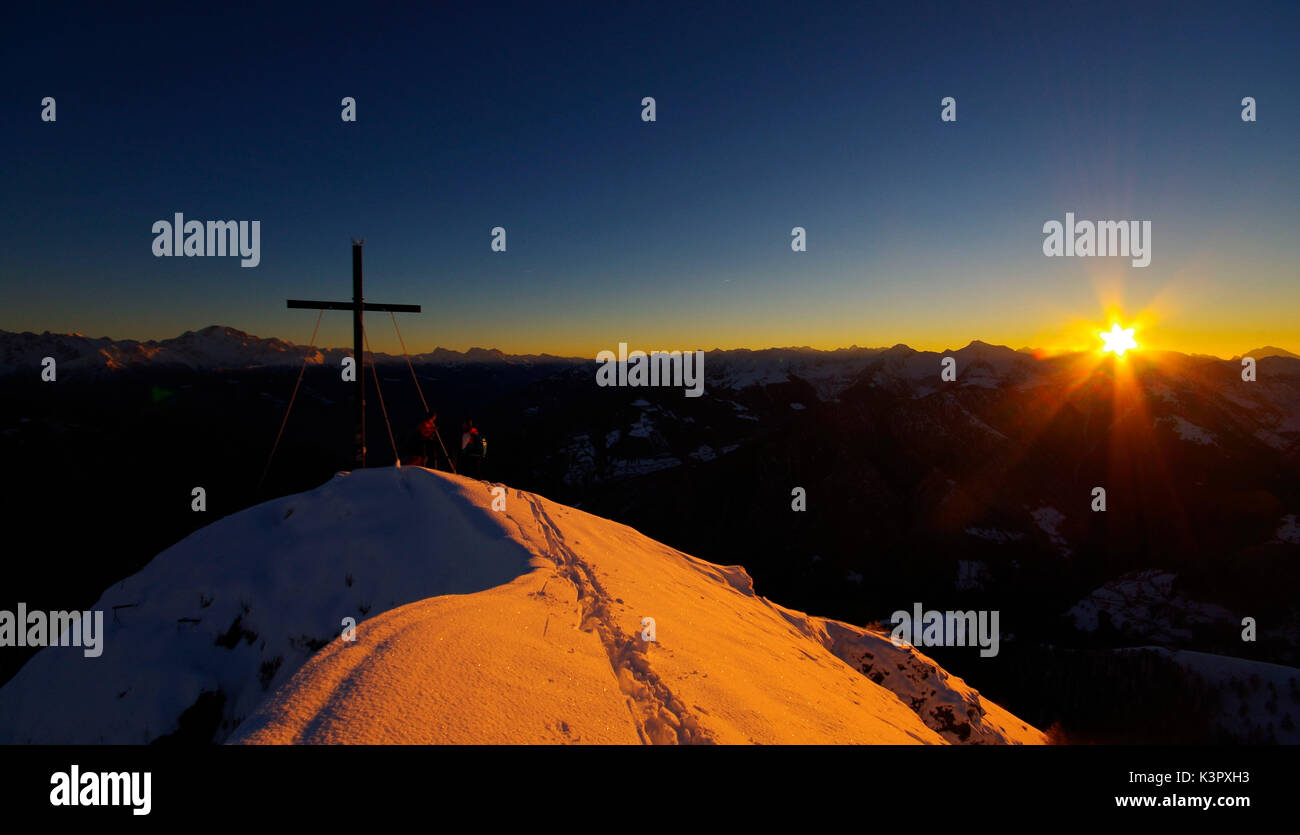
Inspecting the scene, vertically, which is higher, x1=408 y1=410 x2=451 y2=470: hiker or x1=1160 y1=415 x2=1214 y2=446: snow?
x1=408 y1=410 x2=451 y2=470: hiker

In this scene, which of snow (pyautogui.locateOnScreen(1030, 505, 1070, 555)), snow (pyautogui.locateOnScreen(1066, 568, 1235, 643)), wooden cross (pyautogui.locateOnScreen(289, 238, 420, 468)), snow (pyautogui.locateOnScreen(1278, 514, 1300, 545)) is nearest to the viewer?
wooden cross (pyautogui.locateOnScreen(289, 238, 420, 468))

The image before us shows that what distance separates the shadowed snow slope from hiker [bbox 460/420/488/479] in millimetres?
3107

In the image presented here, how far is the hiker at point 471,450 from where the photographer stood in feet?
45.3

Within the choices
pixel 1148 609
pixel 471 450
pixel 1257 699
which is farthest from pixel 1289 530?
pixel 471 450

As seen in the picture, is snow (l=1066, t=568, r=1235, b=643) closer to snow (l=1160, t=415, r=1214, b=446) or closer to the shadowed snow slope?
snow (l=1160, t=415, r=1214, b=446)

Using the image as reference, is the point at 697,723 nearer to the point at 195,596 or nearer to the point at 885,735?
the point at 885,735

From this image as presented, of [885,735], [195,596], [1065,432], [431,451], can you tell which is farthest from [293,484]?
[1065,432]

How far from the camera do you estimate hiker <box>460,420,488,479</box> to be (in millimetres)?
13805

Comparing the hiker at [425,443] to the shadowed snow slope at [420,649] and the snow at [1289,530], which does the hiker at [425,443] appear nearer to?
the shadowed snow slope at [420,649]

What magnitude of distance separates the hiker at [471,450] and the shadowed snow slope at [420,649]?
311cm

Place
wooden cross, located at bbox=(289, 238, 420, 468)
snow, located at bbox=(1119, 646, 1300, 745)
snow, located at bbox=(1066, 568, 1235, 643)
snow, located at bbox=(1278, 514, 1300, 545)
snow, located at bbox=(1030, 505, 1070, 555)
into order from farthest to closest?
snow, located at bbox=(1030, 505, 1070, 555) → snow, located at bbox=(1278, 514, 1300, 545) → snow, located at bbox=(1066, 568, 1235, 643) → snow, located at bbox=(1119, 646, 1300, 745) → wooden cross, located at bbox=(289, 238, 420, 468)

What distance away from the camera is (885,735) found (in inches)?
274

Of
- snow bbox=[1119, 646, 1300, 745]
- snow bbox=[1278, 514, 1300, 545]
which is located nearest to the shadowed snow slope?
snow bbox=[1119, 646, 1300, 745]
